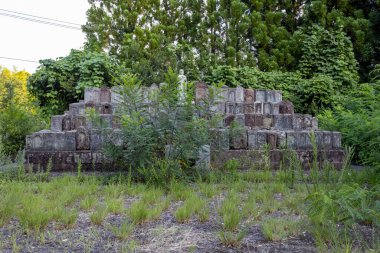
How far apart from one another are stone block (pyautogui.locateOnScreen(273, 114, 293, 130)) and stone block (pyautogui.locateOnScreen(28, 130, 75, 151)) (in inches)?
132

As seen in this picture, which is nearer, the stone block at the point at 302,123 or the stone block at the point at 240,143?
the stone block at the point at 240,143

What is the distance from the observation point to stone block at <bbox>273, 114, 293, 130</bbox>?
684 cm

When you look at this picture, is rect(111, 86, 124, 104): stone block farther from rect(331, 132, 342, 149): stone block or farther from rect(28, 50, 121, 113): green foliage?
rect(28, 50, 121, 113): green foliage

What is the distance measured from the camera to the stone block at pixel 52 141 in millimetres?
5574

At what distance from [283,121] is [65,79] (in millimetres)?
Result: 6469

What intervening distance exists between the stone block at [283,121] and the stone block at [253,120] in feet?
0.93

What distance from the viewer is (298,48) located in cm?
1419

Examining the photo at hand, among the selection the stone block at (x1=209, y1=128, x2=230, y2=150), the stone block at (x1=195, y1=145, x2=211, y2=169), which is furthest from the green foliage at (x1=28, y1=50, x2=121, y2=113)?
the stone block at (x1=209, y1=128, x2=230, y2=150)

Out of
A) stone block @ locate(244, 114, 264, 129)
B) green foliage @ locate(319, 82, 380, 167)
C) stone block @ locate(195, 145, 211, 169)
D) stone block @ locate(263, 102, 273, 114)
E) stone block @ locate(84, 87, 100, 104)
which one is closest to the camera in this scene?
green foliage @ locate(319, 82, 380, 167)

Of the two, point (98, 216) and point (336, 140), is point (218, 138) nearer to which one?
point (336, 140)

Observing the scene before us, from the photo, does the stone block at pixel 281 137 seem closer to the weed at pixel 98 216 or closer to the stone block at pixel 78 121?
the stone block at pixel 78 121

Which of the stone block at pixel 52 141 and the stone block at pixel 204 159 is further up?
the stone block at pixel 52 141

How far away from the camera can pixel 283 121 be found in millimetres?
6859

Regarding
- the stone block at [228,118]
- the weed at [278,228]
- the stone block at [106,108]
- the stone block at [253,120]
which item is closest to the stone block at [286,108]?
the stone block at [253,120]
